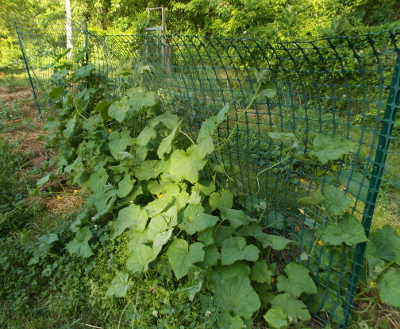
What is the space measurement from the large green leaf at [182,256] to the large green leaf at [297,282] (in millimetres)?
459

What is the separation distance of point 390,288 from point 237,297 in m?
0.69

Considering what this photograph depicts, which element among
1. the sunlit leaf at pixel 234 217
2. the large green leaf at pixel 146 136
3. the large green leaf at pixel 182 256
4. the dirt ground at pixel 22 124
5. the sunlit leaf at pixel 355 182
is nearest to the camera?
the sunlit leaf at pixel 355 182

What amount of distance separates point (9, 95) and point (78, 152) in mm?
3500

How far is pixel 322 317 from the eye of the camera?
62.2 inches

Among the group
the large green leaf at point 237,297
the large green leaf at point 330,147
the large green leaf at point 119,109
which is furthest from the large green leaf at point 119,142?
the large green leaf at point 330,147

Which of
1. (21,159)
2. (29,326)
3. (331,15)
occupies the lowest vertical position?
(29,326)

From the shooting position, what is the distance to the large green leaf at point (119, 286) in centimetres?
155

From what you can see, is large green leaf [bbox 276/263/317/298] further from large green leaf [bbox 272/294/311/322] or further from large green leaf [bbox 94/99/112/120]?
large green leaf [bbox 94/99/112/120]

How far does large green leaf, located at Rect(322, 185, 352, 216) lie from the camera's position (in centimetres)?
136

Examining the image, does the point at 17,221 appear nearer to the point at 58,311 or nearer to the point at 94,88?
the point at 58,311

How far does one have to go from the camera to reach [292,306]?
1463 millimetres

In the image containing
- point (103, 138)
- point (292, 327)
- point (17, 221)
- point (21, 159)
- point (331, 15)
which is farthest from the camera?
point (331, 15)

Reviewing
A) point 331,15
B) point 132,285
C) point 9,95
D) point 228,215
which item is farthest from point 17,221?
point 331,15

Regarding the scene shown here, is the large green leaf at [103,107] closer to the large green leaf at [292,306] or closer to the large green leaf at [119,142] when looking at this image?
the large green leaf at [119,142]
